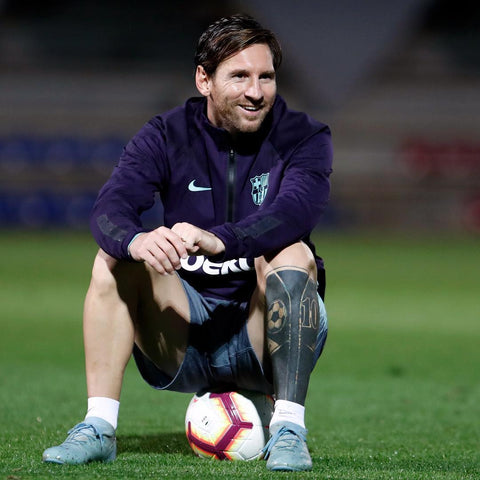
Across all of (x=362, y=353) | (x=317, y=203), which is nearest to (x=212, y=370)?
(x=317, y=203)

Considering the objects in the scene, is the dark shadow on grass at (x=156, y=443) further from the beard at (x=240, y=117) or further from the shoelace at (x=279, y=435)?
the beard at (x=240, y=117)

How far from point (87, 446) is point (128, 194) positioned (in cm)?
96

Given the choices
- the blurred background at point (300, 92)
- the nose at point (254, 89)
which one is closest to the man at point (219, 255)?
the nose at point (254, 89)

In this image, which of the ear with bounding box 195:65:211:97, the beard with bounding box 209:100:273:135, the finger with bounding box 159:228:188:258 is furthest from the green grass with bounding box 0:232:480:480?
the ear with bounding box 195:65:211:97

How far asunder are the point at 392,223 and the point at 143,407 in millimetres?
18919

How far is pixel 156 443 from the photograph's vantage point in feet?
14.7

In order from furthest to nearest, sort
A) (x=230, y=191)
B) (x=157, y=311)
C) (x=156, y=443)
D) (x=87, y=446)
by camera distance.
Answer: (x=156, y=443), (x=230, y=191), (x=157, y=311), (x=87, y=446)

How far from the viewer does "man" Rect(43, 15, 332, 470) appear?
12.3 feet

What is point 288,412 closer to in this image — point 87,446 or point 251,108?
point 87,446

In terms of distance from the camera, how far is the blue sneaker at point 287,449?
141 inches

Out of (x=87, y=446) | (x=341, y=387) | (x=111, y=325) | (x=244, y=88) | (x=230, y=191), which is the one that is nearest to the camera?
(x=87, y=446)

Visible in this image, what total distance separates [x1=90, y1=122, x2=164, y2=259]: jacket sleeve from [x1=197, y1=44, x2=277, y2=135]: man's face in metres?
0.29

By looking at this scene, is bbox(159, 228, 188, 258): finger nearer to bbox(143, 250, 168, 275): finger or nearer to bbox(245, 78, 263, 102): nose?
bbox(143, 250, 168, 275): finger

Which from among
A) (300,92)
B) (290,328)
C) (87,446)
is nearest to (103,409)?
(87,446)
